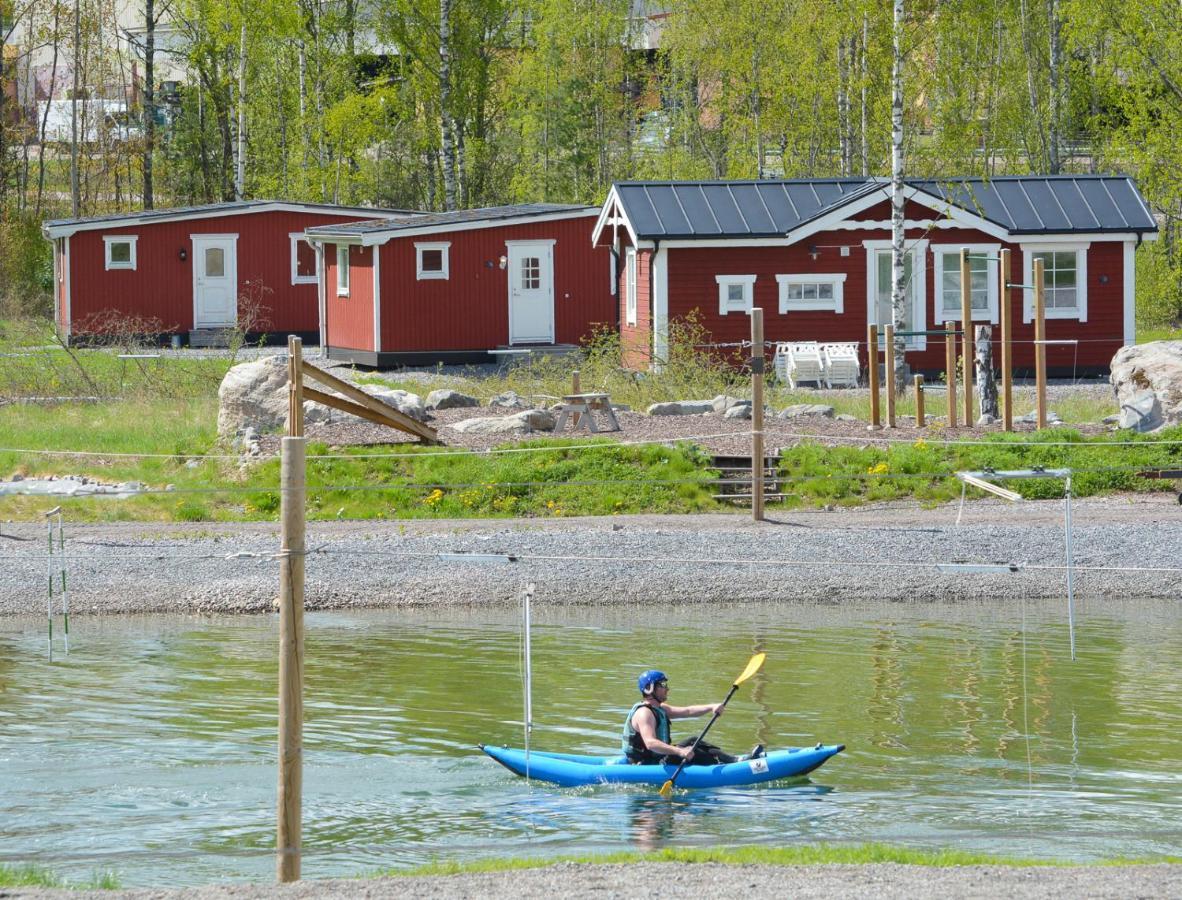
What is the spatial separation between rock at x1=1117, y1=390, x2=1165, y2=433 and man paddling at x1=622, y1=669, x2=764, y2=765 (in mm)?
13546

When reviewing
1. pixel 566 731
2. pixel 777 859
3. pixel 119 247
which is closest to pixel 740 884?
pixel 777 859

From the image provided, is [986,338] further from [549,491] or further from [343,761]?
[343,761]

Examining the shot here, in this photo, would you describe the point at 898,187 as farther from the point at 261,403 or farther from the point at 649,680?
the point at 649,680

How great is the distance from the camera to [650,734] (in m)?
12.2

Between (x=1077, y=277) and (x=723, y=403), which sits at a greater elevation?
(x=1077, y=277)

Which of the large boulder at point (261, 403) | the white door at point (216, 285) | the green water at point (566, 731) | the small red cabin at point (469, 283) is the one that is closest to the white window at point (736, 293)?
the small red cabin at point (469, 283)

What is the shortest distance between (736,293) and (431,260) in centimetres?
754

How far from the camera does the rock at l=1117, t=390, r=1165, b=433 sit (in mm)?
24328

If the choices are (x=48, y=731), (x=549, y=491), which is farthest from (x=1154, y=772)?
(x=549, y=491)

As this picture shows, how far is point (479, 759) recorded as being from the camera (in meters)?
12.9

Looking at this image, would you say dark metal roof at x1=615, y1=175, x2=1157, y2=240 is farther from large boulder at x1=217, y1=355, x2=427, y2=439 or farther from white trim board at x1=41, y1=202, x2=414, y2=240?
white trim board at x1=41, y1=202, x2=414, y2=240

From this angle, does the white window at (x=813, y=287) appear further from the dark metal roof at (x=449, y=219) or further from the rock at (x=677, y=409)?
the rock at (x=677, y=409)

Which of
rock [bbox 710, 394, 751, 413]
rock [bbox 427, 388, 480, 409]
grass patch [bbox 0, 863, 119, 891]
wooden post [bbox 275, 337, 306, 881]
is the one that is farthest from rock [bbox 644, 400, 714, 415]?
wooden post [bbox 275, 337, 306, 881]

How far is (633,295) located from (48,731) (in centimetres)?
2411
